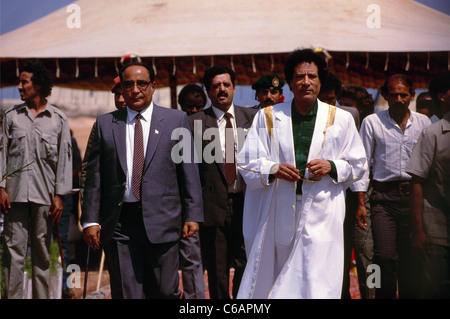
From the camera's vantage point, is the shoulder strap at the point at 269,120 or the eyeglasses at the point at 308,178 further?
the shoulder strap at the point at 269,120

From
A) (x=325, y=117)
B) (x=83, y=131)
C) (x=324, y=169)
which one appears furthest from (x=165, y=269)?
(x=83, y=131)

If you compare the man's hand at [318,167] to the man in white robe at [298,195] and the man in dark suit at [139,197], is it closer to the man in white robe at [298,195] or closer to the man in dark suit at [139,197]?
the man in white robe at [298,195]

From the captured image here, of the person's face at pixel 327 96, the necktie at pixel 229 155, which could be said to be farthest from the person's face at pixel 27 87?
the person's face at pixel 327 96

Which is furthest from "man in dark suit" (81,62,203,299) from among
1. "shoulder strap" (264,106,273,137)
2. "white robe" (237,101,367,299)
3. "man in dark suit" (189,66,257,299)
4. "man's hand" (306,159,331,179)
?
"man's hand" (306,159,331,179)

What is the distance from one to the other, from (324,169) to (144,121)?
139 centimetres

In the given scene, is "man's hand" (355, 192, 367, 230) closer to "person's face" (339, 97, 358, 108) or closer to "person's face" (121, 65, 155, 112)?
"person's face" (339, 97, 358, 108)

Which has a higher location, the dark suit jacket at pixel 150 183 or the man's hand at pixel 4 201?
the dark suit jacket at pixel 150 183

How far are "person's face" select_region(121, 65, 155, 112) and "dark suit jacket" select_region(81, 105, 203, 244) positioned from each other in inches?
4.5

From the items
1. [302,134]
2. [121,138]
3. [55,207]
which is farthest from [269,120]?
[55,207]

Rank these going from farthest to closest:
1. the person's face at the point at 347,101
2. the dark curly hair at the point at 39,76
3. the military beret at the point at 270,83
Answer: the person's face at the point at 347,101
the dark curly hair at the point at 39,76
the military beret at the point at 270,83

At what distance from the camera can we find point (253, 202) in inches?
180

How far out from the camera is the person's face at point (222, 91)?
5410 mm

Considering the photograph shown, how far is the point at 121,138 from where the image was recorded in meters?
4.36

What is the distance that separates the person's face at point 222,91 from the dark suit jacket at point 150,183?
1.02m
